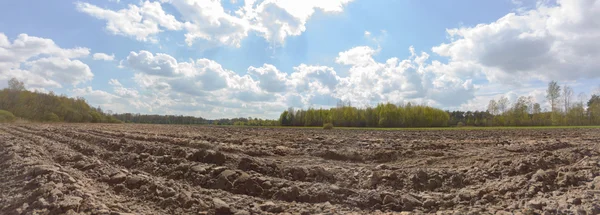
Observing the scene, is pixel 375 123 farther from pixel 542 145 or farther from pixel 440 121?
pixel 542 145

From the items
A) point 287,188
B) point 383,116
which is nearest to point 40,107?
point 383,116

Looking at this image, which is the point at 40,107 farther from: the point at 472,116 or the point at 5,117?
the point at 472,116

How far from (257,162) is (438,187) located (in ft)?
14.6

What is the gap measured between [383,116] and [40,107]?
223ft

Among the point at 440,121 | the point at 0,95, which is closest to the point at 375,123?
the point at 440,121

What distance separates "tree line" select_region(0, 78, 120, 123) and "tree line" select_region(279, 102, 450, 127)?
4841 centimetres

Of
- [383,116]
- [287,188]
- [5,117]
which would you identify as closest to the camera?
[287,188]

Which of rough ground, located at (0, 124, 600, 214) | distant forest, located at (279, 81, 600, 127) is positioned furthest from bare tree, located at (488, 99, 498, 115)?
rough ground, located at (0, 124, 600, 214)

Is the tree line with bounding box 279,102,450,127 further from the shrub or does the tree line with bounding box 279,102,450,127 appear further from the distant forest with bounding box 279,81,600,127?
the shrub

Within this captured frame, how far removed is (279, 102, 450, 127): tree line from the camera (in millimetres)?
65875

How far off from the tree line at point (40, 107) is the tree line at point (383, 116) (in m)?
48.4

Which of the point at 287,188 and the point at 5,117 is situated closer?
the point at 287,188

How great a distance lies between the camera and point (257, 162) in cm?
908

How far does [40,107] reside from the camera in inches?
2687
